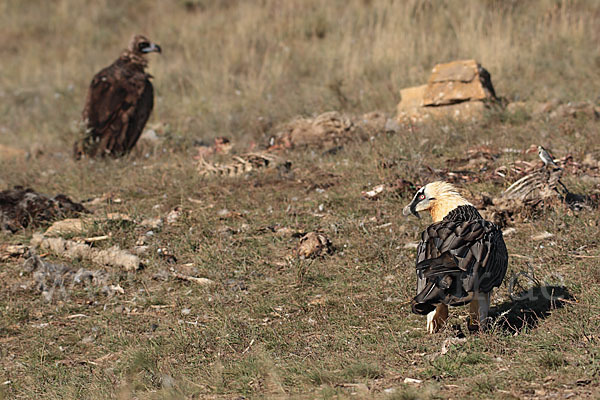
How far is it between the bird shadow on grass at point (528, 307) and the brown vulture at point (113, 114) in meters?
5.54

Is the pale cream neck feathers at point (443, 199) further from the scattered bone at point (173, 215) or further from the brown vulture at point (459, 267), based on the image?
the scattered bone at point (173, 215)

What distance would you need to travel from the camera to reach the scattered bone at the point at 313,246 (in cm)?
520

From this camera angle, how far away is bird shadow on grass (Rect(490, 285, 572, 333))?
3.73 m

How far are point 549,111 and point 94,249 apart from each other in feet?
17.1

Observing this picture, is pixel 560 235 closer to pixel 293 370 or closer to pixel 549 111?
pixel 293 370

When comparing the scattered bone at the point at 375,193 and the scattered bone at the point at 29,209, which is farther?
the scattered bone at the point at 29,209

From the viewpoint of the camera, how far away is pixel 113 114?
8.30 metres

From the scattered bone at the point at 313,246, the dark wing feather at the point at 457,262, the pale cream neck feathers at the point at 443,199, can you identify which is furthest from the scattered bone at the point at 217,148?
the dark wing feather at the point at 457,262

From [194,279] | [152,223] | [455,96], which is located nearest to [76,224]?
[152,223]

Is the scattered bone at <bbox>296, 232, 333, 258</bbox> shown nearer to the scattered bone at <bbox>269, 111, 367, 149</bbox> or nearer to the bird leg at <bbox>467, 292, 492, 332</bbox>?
the bird leg at <bbox>467, 292, 492, 332</bbox>

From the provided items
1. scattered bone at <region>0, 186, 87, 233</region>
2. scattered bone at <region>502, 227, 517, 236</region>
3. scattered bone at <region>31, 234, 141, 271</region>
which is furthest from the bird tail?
scattered bone at <region>0, 186, 87, 233</region>

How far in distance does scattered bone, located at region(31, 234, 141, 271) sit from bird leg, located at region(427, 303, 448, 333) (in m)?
2.51

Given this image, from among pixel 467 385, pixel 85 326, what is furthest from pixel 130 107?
pixel 467 385

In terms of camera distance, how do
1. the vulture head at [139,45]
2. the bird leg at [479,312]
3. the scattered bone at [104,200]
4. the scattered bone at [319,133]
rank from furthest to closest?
1. the vulture head at [139,45]
2. the scattered bone at [319,133]
3. the scattered bone at [104,200]
4. the bird leg at [479,312]
